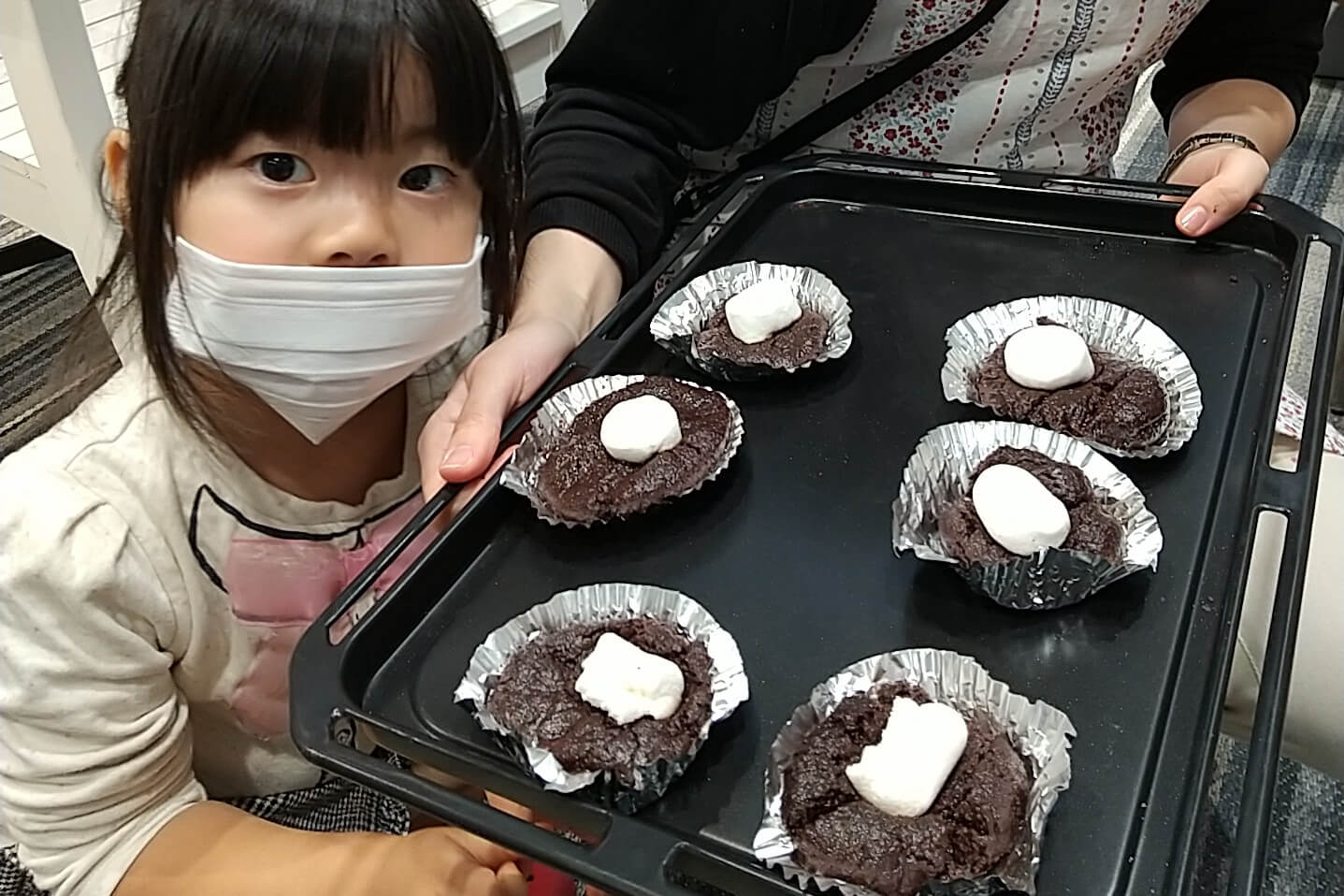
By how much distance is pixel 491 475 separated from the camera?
2.60 feet

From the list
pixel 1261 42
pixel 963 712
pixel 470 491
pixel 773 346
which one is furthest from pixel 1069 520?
pixel 1261 42

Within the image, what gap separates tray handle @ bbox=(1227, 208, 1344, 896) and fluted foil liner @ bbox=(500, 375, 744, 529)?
34 centimetres

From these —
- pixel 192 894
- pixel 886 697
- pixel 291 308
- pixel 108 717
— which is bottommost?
pixel 192 894

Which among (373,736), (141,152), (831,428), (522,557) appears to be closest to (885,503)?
(831,428)

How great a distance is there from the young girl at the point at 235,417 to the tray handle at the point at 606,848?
20 centimetres

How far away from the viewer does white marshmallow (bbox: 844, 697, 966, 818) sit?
0.60 metres

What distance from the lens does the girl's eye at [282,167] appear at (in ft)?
2.31

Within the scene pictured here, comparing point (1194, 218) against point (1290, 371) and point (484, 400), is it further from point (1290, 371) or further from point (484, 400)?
point (1290, 371)

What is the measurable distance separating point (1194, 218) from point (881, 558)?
452 mm

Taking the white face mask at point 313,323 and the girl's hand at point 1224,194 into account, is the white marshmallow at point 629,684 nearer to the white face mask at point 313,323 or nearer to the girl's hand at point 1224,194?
the white face mask at point 313,323

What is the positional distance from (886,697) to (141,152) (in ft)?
1.80

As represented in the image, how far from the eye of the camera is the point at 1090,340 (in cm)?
91

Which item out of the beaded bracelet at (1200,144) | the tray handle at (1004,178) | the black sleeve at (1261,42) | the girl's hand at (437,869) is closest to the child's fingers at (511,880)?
the girl's hand at (437,869)

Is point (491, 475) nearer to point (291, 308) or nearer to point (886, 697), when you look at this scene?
point (291, 308)
